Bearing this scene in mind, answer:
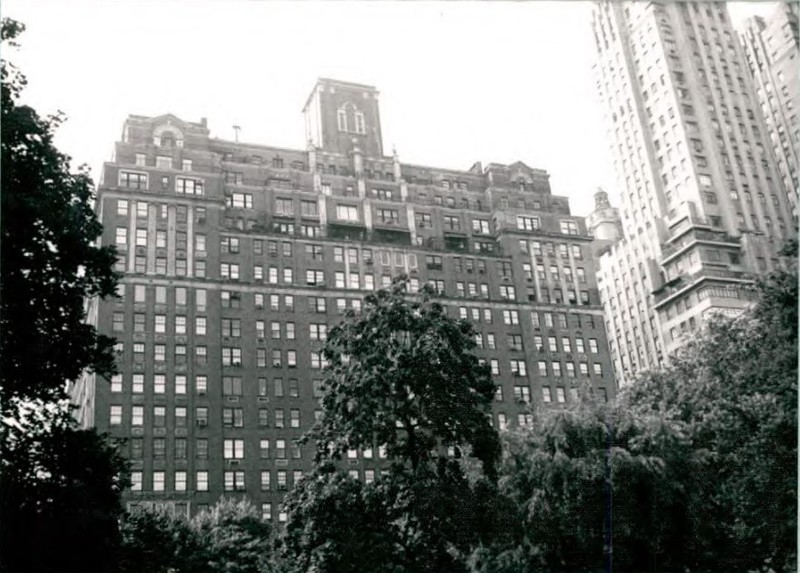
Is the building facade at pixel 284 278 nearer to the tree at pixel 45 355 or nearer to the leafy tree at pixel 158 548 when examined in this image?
the leafy tree at pixel 158 548

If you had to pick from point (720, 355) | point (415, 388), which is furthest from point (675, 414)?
point (415, 388)

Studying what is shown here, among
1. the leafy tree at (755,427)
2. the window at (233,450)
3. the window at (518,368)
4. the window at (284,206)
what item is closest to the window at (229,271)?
the window at (284,206)

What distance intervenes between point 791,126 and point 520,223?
40897mm

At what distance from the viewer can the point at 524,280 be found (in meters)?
99.5

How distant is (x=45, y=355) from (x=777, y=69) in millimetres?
129478

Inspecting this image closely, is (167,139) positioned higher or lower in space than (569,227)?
higher

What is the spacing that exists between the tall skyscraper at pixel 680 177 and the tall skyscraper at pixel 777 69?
384 centimetres

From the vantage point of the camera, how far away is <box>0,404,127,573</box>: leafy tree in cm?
2423

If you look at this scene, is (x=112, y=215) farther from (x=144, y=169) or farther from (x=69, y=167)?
(x=69, y=167)

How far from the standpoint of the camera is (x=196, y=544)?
41.0 meters

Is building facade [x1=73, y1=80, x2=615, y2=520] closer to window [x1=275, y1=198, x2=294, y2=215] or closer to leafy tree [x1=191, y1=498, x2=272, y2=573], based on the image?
window [x1=275, y1=198, x2=294, y2=215]

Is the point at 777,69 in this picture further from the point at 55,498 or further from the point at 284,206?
the point at 55,498

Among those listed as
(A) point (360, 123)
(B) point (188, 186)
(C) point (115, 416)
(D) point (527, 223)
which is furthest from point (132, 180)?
(D) point (527, 223)

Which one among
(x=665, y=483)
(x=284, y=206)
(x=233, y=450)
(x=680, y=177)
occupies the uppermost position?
(x=680, y=177)
